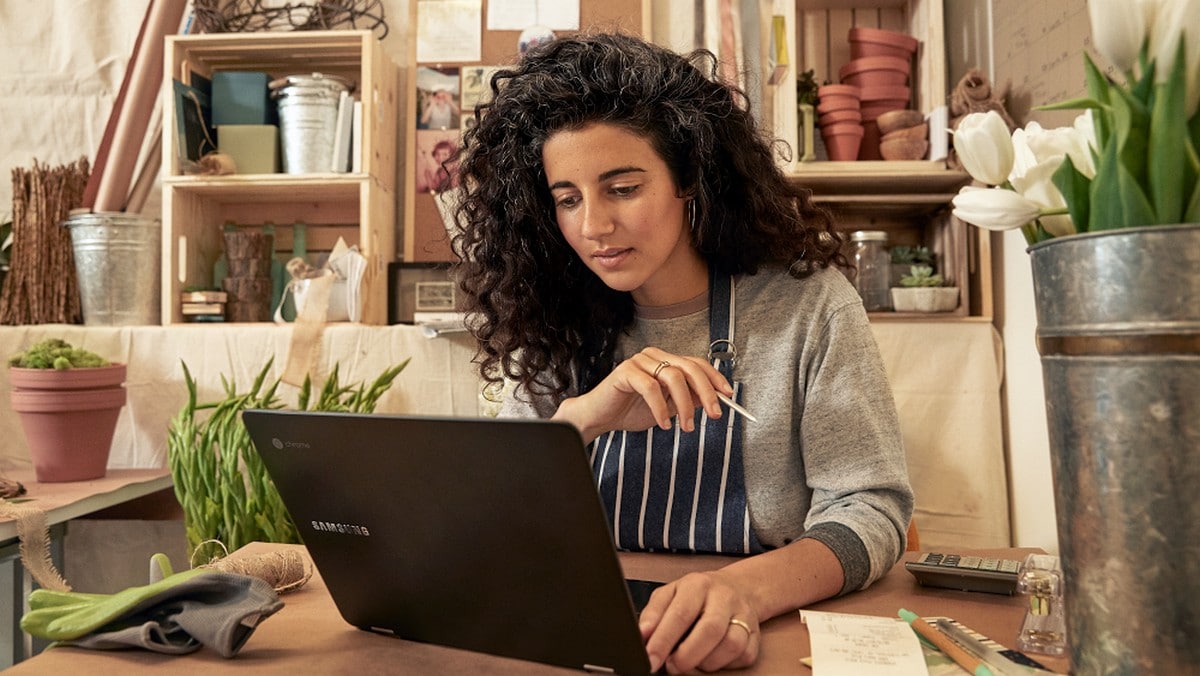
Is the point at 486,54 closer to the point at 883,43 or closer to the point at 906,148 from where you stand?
the point at 883,43

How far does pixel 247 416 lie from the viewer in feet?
2.35

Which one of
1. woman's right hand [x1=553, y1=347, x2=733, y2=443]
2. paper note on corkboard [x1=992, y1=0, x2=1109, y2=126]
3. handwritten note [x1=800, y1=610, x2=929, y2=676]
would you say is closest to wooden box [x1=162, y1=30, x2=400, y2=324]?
woman's right hand [x1=553, y1=347, x2=733, y2=443]

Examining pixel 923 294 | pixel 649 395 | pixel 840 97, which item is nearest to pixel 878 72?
pixel 840 97

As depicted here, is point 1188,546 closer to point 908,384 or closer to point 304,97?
A: point 908,384

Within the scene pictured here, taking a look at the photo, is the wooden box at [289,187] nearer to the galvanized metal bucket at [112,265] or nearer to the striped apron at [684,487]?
the galvanized metal bucket at [112,265]

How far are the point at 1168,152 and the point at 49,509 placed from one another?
194cm

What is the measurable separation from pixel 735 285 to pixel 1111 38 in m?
0.82

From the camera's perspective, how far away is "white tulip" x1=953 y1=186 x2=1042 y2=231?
548mm

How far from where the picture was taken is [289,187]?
8.01 ft

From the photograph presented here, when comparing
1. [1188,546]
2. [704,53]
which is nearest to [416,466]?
[1188,546]

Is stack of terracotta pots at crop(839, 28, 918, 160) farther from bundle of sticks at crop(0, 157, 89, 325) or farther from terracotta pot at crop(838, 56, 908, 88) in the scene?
bundle of sticks at crop(0, 157, 89, 325)

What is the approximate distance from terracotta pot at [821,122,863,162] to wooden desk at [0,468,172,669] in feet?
5.95

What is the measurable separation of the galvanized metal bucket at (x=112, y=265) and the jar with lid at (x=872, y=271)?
1804 millimetres

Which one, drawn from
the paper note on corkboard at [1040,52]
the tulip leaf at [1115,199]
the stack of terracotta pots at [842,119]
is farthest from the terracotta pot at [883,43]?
the tulip leaf at [1115,199]
